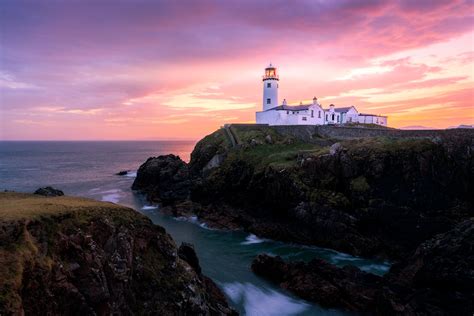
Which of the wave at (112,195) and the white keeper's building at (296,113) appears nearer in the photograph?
the wave at (112,195)

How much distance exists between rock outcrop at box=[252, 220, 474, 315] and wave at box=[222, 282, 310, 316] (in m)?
1.01

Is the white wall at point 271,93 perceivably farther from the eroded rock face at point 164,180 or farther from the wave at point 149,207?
the wave at point 149,207

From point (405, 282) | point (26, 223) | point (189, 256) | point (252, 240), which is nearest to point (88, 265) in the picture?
point (26, 223)

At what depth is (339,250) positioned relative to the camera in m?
33.1

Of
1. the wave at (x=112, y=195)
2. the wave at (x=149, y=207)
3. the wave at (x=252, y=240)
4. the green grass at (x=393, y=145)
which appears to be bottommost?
the wave at (x=252, y=240)

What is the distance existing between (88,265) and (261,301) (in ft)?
43.6

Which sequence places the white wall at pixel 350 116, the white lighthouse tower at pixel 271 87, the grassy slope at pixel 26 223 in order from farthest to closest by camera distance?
the white wall at pixel 350 116 → the white lighthouse tower at pixel 271 87 → the grassy slope at pixel 26 223

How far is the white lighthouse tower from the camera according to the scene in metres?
71.9

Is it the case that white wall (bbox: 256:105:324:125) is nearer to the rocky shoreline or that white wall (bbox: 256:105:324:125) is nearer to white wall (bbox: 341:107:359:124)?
white wall (bbox: 341:107:359:124)

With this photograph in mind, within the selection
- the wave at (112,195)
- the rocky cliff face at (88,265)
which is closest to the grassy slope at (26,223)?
the rocky cliff face at (88,265)

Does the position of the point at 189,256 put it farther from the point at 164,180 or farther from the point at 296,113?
the point at 296,113

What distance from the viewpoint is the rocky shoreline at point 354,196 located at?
1308 inches

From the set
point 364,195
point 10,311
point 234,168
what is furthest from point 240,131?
point 10,311

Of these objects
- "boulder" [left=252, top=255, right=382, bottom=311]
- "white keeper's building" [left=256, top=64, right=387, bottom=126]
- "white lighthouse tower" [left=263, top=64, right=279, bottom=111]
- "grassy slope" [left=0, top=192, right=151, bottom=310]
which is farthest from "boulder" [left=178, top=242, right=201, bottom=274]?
"white lighthouse tower" [left=263, top=64, right=279, bottom=111]
